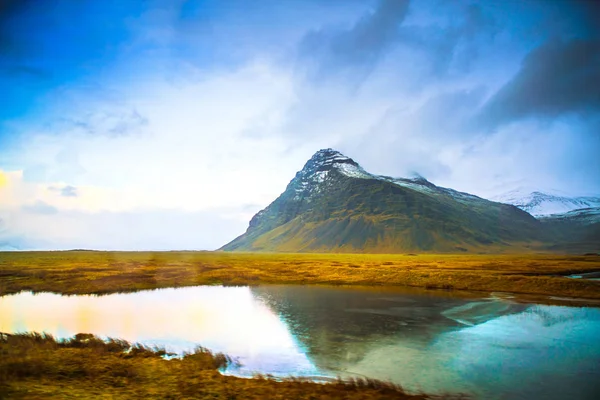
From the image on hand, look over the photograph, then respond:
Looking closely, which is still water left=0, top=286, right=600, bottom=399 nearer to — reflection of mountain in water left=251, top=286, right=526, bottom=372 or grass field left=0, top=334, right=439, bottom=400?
reflection of mountain in water left=251, top=286, right=526, bottom=372

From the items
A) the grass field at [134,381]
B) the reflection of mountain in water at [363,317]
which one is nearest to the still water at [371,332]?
the reflection of mountain in water at [363,317]

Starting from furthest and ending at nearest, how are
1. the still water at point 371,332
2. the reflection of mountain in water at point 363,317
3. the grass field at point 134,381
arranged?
the reflection of mountain in water at point 363,317 < the still water at point 371,332 < the grass field at point 134,381

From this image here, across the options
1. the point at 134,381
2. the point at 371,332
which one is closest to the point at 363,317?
the point at 371,332

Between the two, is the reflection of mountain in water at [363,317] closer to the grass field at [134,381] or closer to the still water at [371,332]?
the still water at [371,332]

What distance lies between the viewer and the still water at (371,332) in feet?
73.8

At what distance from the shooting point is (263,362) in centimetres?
2539

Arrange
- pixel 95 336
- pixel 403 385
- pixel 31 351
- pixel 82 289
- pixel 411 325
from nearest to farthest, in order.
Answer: pixel 403 385 → pixel 31 351 → pixel 95 336 → pixel 411 325 → pixel 82 289

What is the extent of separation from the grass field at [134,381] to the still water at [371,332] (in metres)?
2.39

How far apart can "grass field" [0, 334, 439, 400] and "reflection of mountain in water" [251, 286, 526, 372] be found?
4.90 metres

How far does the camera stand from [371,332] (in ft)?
111

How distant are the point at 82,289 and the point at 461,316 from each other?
5743 cm

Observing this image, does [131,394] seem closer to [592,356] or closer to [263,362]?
[263,362]

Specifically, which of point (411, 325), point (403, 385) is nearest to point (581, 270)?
point (411, 325)

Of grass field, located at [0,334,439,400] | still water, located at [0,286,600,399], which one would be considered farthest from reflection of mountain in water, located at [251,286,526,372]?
grass field, located at [0,334,439,400]
